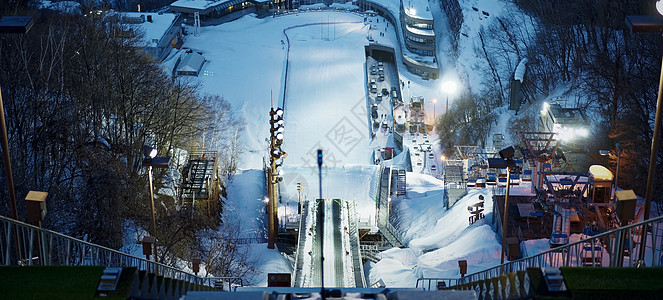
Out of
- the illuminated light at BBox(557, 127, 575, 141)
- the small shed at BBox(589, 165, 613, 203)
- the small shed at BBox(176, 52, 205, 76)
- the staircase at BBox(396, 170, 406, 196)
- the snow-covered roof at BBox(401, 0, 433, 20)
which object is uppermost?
the snow-covered roof at BBox(401, 0, 433, 20)

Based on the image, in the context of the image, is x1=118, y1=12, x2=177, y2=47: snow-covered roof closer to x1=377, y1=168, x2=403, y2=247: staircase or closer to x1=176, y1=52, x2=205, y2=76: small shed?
x1=176, y1=52, x2=205, y2=76: small shed

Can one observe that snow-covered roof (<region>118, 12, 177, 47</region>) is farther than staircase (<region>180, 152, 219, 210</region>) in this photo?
Yes

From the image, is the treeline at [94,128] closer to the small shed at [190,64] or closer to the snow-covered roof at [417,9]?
the small shed at [190,64]

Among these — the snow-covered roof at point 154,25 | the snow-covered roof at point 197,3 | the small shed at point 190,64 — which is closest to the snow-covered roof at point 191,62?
the small shed at point 190,64

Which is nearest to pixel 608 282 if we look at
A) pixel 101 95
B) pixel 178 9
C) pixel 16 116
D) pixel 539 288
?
pixel 539 288

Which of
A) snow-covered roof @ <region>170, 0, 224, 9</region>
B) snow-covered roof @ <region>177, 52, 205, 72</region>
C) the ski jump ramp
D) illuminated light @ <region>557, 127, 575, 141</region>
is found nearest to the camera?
the ski jump ramp

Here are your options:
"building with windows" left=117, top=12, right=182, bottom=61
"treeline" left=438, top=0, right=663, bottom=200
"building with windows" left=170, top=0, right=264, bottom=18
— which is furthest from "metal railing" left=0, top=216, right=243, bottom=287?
"building with windows" left=170, top=0, right=264, bottom=18

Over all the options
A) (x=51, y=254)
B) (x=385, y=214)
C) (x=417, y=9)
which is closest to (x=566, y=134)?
(x=385, y=214)
